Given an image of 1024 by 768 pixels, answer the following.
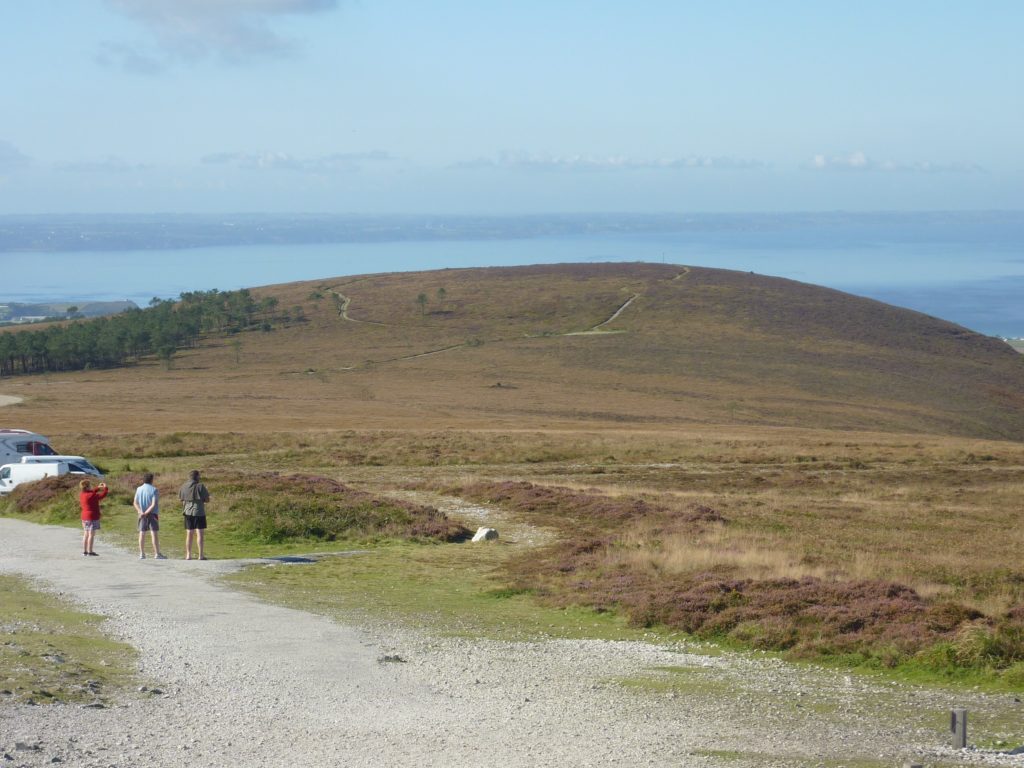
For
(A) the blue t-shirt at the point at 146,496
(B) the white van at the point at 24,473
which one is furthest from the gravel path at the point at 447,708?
(B) the white van at the point at 24,473

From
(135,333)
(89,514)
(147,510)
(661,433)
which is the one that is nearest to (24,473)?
(89,514)

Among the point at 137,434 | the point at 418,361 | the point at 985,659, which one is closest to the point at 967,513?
the point at 985,659

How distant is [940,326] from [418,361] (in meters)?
66.5

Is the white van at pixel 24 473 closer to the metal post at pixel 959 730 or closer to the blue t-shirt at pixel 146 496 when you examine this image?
the blue t-shirt at pixel 146 496

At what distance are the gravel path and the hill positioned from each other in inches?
1880

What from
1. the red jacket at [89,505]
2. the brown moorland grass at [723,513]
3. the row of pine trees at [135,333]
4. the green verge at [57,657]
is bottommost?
the brown moorland grass at [723,513]

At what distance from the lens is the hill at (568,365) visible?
78.0 meters

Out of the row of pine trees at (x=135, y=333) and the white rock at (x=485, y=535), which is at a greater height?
the row of pine trees at (x=135, y=333)

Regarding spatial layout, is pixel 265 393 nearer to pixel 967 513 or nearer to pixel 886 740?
pixel 967 513

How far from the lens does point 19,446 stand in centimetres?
A: 3975

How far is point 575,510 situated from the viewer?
3022cm

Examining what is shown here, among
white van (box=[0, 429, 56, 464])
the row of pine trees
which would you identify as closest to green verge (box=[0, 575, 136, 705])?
white van (box=[0, 429, 56, 464])

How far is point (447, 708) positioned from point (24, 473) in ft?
83.8

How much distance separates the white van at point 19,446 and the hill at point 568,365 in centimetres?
1929
